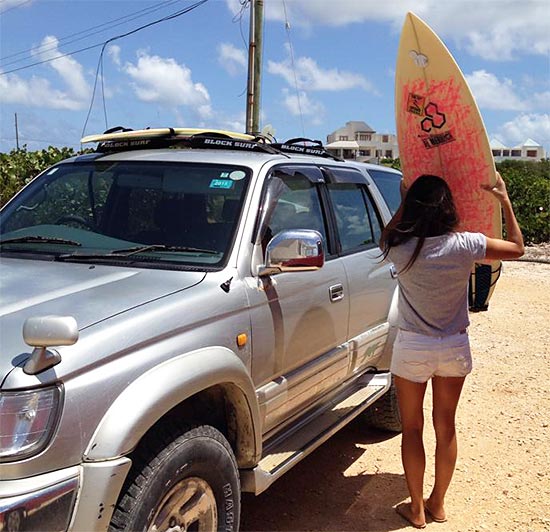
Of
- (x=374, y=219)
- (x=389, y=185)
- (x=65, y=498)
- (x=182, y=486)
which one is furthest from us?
(x=389, y=185)

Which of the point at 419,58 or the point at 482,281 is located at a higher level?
the point at 419,58

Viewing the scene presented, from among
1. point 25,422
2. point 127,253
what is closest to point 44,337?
point 25,422

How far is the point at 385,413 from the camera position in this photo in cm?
504

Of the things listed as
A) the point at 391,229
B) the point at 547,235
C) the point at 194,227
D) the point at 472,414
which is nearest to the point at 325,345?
the point at 391,229

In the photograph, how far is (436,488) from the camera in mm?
3885

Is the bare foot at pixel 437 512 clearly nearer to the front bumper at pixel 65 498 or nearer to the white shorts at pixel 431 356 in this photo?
the white shorts at pixel 431 356

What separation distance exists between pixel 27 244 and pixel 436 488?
8.71 feet

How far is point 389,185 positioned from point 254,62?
620 centimetres

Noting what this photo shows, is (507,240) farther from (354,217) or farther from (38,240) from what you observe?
(38,240)

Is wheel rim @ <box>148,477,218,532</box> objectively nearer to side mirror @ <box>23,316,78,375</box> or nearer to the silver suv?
the silver suv

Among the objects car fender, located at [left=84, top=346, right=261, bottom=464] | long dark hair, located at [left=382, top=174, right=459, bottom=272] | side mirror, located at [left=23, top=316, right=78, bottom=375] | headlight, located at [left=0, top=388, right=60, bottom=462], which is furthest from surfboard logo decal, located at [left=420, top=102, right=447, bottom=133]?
headlight, located at [left=0, top=388, right=60, bottom=462]

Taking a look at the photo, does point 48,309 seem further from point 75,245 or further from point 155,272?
point 75,245

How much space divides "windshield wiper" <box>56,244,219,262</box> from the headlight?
113 centimetres

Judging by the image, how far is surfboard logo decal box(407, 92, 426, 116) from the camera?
173 inches
